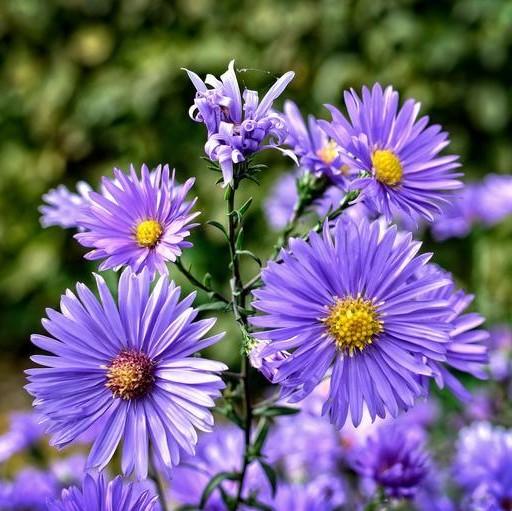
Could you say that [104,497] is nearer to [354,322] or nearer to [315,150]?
[354,322]

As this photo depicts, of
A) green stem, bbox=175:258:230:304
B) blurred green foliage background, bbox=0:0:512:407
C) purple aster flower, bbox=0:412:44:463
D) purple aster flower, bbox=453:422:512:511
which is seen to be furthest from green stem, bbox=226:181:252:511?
blurred green foliage background, bbox=0:0:512:407

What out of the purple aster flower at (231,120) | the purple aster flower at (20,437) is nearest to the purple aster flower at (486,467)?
the purple aster flower at (231,120)

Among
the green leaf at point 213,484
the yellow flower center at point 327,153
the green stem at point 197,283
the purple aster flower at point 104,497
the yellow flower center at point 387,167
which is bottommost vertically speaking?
the purple aster flower at point 104,497

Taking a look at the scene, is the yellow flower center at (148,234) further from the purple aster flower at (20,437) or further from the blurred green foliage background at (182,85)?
the blurred green foliage background at (182,85)

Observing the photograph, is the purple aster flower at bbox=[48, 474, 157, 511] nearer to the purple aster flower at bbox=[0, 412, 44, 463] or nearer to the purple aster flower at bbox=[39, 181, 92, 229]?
the purple aster flower at bbox=[39, 181, 92, 229]

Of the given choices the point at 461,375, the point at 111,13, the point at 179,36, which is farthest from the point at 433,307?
the point at 111,13

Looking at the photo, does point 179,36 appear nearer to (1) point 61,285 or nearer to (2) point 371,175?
(1) point 61,285
